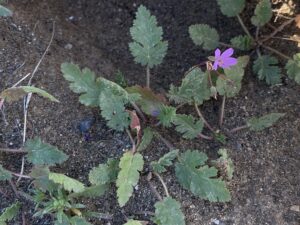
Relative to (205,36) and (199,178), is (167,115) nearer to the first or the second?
(199,178)

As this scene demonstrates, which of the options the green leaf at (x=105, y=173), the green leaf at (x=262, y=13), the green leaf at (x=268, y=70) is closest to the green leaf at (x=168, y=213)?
the green leaf at (x=105, y=173)

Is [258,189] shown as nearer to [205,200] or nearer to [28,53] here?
[205,200]

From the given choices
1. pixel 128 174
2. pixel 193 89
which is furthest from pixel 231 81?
pixel 128 174

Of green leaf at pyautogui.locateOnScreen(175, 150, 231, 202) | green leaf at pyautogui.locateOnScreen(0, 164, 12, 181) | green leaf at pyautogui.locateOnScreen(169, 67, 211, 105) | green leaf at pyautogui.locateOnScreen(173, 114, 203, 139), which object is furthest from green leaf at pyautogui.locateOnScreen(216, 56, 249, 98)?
green leaf at pyautogui.locateOnScreen(0, 164, 12, 181)

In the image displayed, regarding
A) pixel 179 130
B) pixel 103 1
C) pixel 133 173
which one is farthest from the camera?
pixel 103 1

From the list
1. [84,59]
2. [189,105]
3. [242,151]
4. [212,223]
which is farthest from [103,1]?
[212,223]
